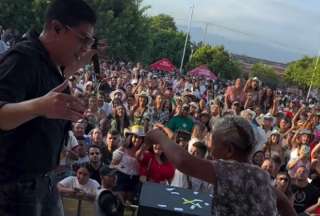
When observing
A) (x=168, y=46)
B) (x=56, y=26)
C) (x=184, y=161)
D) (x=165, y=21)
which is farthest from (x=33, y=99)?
(x=165, y=21)

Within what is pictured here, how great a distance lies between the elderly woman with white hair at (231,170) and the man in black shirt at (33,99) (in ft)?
1.76

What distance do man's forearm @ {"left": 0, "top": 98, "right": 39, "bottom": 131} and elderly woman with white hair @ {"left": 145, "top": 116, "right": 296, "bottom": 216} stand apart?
0.73 m

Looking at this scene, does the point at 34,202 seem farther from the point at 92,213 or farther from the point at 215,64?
the point at 215,64

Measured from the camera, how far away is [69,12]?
224 centimetres

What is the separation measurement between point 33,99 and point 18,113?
99mm

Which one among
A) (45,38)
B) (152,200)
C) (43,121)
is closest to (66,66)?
(45,38)

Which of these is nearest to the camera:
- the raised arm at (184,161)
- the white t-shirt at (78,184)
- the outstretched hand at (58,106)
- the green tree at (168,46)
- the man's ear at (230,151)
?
the outstretched hand at (58,106)

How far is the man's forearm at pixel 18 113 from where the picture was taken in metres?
1.89

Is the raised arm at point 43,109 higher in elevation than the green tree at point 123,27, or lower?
lower

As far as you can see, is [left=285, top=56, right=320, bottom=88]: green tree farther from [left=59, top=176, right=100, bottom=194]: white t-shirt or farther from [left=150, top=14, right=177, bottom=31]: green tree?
[left=59, top=176, right=100, bottom=194]: white t-shirt

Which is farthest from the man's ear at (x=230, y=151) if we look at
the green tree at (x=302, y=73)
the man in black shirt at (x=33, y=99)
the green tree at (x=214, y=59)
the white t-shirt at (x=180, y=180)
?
the green tree at (x=214, y=59)

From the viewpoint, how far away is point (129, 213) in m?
4.77

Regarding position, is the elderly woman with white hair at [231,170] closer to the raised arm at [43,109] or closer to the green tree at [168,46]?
the raised arm at [43,109]

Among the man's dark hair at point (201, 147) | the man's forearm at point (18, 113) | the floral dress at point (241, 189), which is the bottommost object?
the man's dark hair at point (201, 147)
